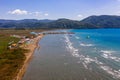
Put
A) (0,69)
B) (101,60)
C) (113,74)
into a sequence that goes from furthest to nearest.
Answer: (101,60)
(0,69)
(113,74)

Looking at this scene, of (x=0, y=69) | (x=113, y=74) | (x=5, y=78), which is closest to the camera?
(x=5, y=78)

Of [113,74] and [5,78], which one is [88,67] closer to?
[113,74]

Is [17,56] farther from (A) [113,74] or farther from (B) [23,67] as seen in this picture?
(A) [113,74]

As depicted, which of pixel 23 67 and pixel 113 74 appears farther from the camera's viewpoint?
pixel 23 67

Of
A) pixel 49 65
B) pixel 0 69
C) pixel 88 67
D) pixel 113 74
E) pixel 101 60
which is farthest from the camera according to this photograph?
pixel 101 60

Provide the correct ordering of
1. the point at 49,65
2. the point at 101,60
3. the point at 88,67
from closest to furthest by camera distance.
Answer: the point at 88,67
the point at 49,65
the point at 101,60

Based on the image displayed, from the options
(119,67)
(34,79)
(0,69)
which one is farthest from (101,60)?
(0,69)

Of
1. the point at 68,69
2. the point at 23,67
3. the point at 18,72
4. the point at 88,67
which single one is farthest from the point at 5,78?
the point at 88,67

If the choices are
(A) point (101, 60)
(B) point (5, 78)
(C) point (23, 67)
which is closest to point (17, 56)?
(C) point (23, 67)

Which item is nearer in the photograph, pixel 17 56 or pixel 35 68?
pixel 35 68
